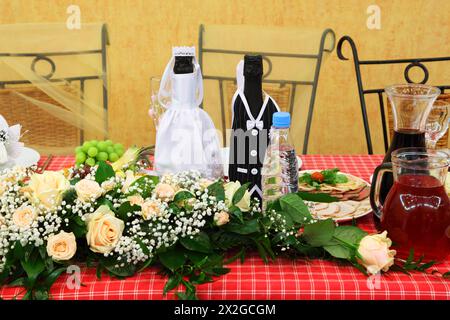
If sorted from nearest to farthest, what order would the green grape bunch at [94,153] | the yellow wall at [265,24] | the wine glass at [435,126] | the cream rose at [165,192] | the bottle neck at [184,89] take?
1. the cream rose at [165,192]
2. the bottle neck at [184,89]
3. the wine glass at [435,126]
4. the green grape bunch at [94,153]
5. the yellow wall at [265,24]

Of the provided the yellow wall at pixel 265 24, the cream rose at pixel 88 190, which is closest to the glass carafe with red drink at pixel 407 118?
the cream rose at pixel 88 190

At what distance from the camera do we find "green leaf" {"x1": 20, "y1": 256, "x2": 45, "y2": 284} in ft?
3.39

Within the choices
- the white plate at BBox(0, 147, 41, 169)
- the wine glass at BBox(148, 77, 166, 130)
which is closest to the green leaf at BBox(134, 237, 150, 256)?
the wine glass at BBox(148, 77, 166, 130)

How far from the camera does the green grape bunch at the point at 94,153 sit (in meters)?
1.60

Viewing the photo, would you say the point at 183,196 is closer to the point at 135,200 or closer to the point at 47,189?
the point at 135,200

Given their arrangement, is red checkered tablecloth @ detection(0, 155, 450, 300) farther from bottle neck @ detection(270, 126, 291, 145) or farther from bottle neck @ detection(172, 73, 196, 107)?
bottle neck @ detection(172, 73, 196, 107)

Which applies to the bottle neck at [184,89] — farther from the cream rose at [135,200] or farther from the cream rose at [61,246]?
the cream rose at [61,246]

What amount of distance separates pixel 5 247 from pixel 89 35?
1.46 m

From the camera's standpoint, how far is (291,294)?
3.45 ft

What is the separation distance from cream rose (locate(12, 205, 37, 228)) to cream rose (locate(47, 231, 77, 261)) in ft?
0.15

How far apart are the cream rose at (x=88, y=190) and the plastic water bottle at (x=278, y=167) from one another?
1.05ft

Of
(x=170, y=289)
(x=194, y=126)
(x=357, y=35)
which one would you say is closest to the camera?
(x=170, y=289)
